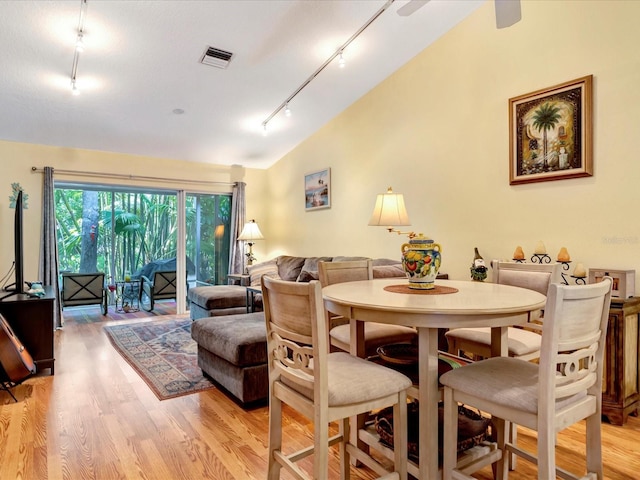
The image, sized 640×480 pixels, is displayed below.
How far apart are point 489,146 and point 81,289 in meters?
5.67

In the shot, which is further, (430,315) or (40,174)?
(40,174)

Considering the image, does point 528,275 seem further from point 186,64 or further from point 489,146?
point 186,64

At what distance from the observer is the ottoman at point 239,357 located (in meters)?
2.61

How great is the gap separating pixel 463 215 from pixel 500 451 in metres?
2.33

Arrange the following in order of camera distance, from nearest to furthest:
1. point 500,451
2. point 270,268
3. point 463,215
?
point 500,451, point 463,215, point 270,268

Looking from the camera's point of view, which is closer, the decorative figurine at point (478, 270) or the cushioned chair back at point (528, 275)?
the cushioned chair back at point (528, 275)

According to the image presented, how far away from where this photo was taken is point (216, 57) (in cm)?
358

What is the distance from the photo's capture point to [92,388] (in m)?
2.98

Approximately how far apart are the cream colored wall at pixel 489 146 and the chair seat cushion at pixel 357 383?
213cm

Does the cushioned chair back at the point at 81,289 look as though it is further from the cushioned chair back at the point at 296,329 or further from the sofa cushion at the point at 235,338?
the cushioned chair back at the point at 296,329

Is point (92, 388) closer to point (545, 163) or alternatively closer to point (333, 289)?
point (333, 289)

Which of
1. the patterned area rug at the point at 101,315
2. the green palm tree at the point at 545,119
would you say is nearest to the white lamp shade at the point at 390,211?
the green palm tree at the point at 545,119

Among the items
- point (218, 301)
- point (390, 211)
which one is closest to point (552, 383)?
point (390, 211)

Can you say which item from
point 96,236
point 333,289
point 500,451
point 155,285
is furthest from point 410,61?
point 96,236
